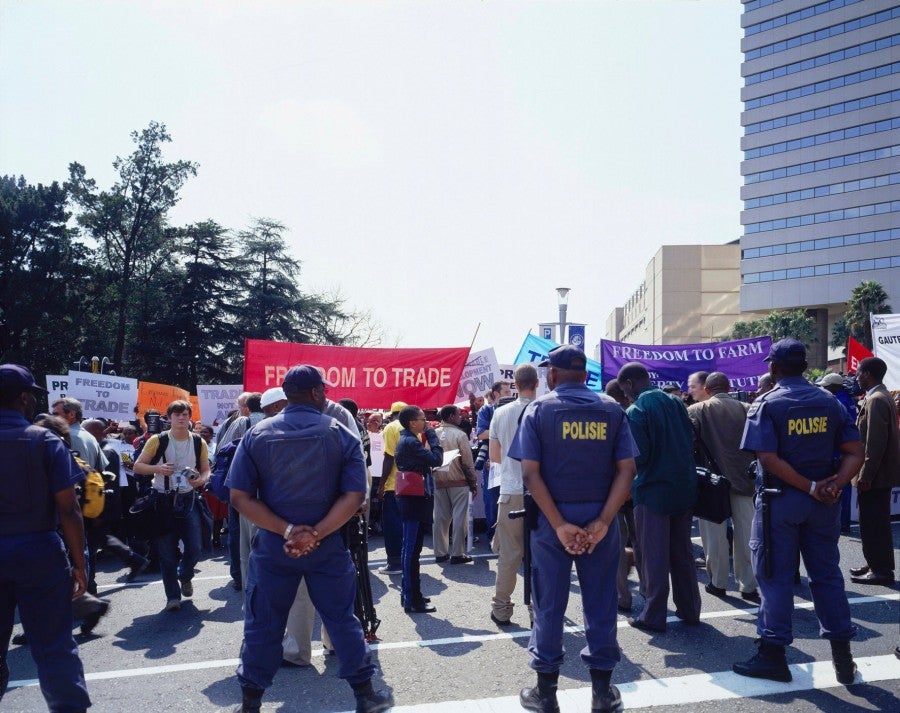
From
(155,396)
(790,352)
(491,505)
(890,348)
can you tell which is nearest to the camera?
(790,352)

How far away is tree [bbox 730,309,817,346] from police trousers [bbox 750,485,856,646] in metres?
70.4

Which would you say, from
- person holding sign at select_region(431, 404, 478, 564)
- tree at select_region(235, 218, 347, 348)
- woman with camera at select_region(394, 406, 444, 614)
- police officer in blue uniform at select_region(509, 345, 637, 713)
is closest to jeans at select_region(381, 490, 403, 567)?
person holding sign at select_region(431, 404, 478, 564)

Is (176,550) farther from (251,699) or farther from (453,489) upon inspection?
(251,699)

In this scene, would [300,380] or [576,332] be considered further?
[576,332]

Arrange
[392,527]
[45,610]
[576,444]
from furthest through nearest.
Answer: [392,527], [576,444], [45,610]

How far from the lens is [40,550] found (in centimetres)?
352

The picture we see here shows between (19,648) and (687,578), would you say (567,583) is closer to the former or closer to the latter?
(687,578)

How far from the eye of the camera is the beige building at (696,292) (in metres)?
93.1

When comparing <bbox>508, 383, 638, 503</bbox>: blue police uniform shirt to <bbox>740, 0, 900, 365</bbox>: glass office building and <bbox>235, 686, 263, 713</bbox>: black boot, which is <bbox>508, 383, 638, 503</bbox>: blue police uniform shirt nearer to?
<bbox>235, 686, 263, 713</bbox>: black boot

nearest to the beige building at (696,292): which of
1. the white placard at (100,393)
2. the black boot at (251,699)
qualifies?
the white placard at (100,393)

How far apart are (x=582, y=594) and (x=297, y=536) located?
1595mm

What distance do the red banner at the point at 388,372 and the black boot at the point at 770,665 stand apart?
23.1ft

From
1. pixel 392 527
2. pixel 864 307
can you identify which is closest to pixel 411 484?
pixel 392 527

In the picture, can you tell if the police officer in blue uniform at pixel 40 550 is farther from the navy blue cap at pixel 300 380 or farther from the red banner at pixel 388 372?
the red banner at pixel 388 372
